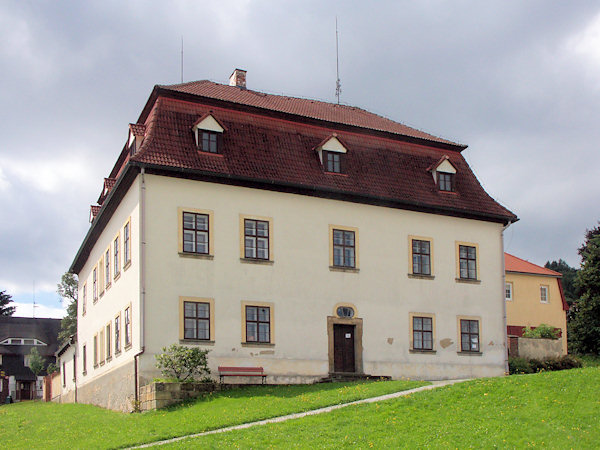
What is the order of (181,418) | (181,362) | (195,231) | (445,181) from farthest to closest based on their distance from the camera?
(445,181) < (195,231) < (181,362) < (181,418)

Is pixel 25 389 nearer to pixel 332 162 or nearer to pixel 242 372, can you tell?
pixel 332 162

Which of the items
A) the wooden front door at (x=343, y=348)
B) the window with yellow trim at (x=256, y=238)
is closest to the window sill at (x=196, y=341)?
the window with yellow trim at (x=256, y=238)

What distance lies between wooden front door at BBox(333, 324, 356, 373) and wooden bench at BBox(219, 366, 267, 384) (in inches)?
129

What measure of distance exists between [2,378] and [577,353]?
51951 millimetres

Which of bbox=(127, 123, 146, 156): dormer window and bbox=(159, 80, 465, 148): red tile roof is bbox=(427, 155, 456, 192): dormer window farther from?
bbox=(127, 123, 146, 156): dormer window

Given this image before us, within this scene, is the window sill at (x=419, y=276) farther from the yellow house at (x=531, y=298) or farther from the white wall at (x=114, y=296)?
the yellow house at (x=531, y=298)

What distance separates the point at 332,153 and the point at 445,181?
551cm

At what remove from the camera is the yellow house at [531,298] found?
48.8m

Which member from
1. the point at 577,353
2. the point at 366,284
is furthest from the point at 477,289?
the point at 577,353

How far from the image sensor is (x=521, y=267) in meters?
50.8

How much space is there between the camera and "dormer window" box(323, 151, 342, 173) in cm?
3194

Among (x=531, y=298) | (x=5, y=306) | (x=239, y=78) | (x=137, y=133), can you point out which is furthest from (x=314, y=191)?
(x=5, y=306)

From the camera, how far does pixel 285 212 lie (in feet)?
99.8

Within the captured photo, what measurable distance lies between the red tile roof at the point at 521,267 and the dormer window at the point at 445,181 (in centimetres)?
1607
